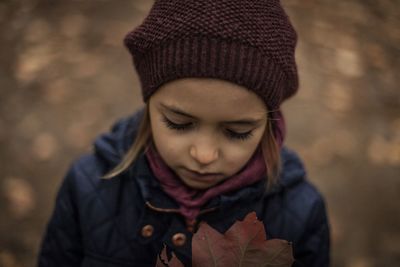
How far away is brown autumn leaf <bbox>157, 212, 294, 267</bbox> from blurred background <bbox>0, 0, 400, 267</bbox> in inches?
71.7

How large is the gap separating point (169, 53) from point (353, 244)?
183cm

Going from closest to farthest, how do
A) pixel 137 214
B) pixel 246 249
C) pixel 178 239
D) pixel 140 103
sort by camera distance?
pixel 246 249, pixel 178 239, pixel 137 214, pixel 140 103

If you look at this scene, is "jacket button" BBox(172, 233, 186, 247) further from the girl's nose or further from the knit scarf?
the girl's nose

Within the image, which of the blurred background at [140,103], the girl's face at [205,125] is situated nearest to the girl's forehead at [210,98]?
the girl's face at [205,125]

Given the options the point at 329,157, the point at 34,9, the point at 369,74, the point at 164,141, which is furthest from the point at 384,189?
the point at 34,9

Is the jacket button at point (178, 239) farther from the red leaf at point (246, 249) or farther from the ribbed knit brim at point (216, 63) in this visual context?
the red leaf at point (246, 249)

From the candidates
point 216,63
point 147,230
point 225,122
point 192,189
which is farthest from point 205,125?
point 147,230

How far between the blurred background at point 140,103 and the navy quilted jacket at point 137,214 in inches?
37.4

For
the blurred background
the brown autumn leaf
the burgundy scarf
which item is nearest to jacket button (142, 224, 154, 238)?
the burgundy scarf

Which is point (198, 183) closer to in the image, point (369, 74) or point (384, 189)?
point (384, 189)

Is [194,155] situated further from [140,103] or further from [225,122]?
[140,103]

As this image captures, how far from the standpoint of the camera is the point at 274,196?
64.9 inches

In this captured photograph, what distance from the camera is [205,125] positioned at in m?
1.28

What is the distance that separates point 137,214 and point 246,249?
74 cm
